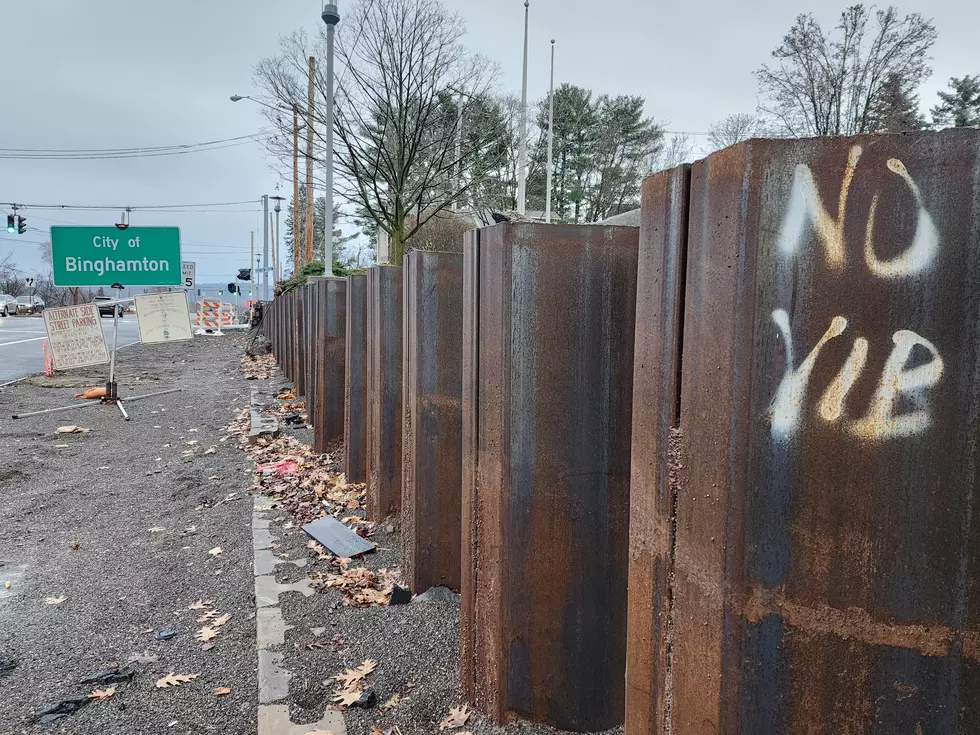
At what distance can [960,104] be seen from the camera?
102 ft

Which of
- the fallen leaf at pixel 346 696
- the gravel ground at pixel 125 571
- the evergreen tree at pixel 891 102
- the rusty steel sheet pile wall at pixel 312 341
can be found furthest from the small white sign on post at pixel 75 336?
the evergreen tree at pixel 891 102

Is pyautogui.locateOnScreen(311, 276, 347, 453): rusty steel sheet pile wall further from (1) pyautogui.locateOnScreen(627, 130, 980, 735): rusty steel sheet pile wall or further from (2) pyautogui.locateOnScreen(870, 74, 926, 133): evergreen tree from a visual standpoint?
(2) pyautogui.locateOnScreen(870, 74, 926, 133): evergreen tree

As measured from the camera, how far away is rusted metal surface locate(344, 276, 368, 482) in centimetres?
564

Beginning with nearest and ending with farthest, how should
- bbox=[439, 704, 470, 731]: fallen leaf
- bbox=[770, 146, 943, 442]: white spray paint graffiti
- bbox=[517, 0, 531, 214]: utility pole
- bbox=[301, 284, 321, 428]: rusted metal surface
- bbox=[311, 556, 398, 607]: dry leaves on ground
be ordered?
bbox=[770, 146, 943, 442]: white spray paint graffiti < bbox=[439, 704, 470, 731]: fallen leaf < bbox=[311, 556, 398, 607]: dry leaves on ground < bbox=[301, 284, 321, 428]: rusted metal surface < bbox=[517, 0, 531, 214]: utility pole

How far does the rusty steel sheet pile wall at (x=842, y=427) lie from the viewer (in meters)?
1.40

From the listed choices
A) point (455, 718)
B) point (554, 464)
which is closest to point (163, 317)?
point (455, 718)

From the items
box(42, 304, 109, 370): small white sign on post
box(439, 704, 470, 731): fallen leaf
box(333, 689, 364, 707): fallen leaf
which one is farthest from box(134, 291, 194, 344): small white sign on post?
box(439, 704, 470, 731): fallen leaf

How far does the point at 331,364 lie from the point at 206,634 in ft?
12.5

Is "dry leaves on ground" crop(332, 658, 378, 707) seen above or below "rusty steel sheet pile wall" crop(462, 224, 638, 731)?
below

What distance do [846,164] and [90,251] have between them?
1360 centimetres

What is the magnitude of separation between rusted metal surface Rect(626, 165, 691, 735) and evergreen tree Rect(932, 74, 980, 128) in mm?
32658

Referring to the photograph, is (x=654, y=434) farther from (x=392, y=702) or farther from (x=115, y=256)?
(x=115, y=256)

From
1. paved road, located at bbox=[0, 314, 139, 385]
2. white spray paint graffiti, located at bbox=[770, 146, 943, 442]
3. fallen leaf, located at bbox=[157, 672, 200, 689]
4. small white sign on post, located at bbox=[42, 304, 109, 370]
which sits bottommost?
paved road, located at bbox=[0, 314, 139, 385]

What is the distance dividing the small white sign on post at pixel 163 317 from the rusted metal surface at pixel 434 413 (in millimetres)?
11127
